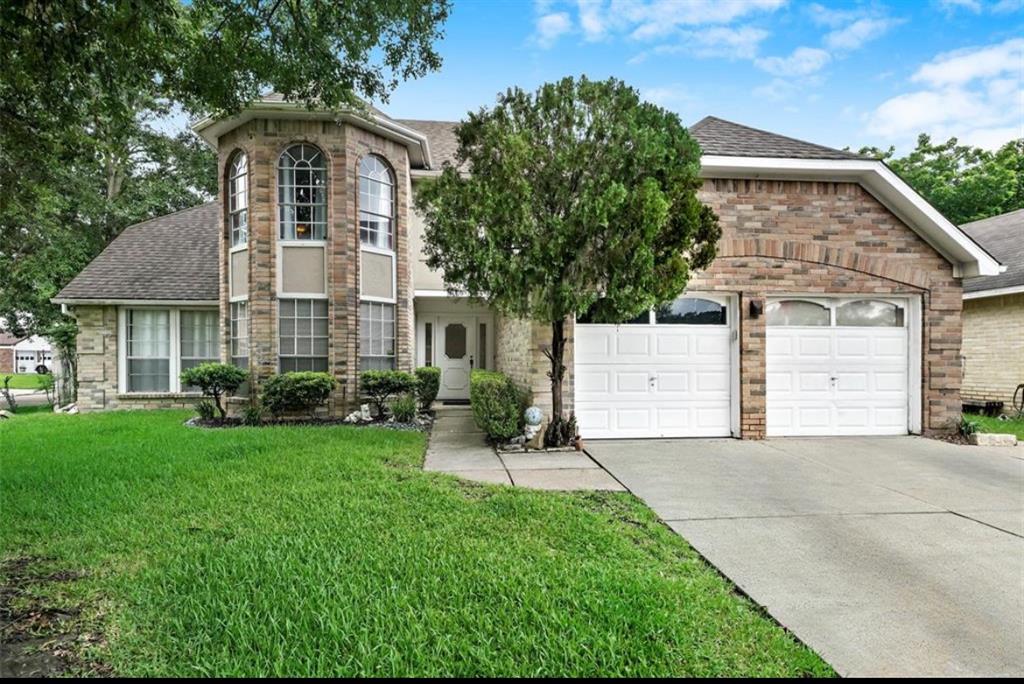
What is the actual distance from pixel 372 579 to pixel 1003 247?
1801 cm

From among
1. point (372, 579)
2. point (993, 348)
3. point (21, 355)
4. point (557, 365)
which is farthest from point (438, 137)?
point (21, 355)

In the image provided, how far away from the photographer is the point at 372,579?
10.8ft

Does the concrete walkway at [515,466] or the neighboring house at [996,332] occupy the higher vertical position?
the neighboring house at [996,332]

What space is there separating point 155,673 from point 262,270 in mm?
9383

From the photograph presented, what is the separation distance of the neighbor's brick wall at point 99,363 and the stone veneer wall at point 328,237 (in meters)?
3.67

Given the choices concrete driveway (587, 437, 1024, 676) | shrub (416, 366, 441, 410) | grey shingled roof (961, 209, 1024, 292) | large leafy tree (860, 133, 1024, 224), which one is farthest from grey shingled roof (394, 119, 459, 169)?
large leafy tree (860, 133, 1024, 224)

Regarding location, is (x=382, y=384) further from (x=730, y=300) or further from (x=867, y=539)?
(x=867, y=539)

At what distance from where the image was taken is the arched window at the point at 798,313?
8.99m

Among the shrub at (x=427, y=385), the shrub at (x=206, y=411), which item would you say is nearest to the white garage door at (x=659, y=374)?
the shrub at (x=427, y=385)

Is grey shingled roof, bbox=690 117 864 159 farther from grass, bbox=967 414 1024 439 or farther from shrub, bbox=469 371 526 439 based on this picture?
grass, bbox=967 414 1024 439

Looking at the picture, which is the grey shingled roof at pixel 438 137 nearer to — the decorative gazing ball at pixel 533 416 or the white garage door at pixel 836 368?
the decorative gazing ball at pixel 533 416

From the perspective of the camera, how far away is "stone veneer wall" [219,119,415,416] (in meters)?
10.6

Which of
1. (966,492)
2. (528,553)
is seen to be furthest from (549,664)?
(966,492)

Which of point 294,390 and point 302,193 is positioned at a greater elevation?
point 302,193
